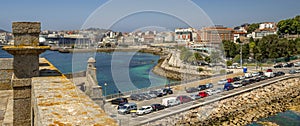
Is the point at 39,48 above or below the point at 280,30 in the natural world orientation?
below

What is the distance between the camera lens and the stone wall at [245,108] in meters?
13.6

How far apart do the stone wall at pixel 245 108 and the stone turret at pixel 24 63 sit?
9.41 metres

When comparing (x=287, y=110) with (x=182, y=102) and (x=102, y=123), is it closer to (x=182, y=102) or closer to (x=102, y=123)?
(x=182, y=102)

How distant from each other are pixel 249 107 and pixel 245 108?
44 cm

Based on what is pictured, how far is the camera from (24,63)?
2574 mm

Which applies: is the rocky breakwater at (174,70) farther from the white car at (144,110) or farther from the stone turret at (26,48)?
the stone turret at (26,48)

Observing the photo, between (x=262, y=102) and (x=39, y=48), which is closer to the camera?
(x=39, y=48)

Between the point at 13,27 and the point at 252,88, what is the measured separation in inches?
763

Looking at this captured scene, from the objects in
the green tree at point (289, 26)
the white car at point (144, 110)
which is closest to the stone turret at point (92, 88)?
the white car at point (144, 110)

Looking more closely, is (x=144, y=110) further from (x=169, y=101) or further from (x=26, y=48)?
(x=26, y=48)

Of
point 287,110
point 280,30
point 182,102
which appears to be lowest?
point 287,110

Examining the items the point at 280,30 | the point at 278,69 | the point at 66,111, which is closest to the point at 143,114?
the point at 66,111

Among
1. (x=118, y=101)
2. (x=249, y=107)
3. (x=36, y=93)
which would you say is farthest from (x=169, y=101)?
(x=36, y=93)

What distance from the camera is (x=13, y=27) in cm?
253
